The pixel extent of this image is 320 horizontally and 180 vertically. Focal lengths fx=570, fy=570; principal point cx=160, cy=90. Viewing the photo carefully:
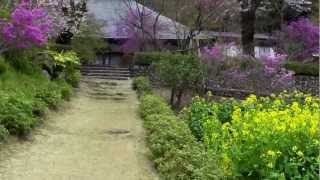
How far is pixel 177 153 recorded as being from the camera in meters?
8.43

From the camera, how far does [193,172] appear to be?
7344 mm

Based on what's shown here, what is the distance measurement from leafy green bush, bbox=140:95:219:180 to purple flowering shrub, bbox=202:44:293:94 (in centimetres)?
1035

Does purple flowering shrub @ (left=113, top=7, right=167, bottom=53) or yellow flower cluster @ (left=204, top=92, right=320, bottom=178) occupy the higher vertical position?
purple flowering shrub @ (left=113, top=7, right=167, bottom=53)

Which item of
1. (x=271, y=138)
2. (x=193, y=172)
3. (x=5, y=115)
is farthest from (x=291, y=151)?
(x=5, y=115)

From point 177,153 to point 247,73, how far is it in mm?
14562

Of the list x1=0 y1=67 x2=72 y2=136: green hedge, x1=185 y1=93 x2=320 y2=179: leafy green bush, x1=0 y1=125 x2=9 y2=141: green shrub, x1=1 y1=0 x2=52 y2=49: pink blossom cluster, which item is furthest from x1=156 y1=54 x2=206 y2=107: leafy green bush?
x1=185 y1=93 x2=320 y2=179: leafy green bush

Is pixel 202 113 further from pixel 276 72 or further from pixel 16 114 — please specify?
pixel 276 72

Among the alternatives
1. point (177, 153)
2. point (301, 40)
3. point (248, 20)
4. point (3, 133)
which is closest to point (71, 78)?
point (248, 20)

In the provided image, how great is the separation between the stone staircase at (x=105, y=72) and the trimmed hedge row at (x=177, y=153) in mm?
17849

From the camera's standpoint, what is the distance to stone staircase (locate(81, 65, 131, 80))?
29991mm

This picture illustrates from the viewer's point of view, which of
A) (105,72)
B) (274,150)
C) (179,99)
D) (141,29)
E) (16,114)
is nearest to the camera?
(274,150)

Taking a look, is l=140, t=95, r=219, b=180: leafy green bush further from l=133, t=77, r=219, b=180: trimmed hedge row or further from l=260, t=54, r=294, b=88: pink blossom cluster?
l=260, t=54, r=294, b=88: pink blossom cluster

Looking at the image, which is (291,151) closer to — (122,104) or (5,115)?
(5,115)

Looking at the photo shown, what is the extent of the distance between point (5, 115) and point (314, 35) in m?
26.0
